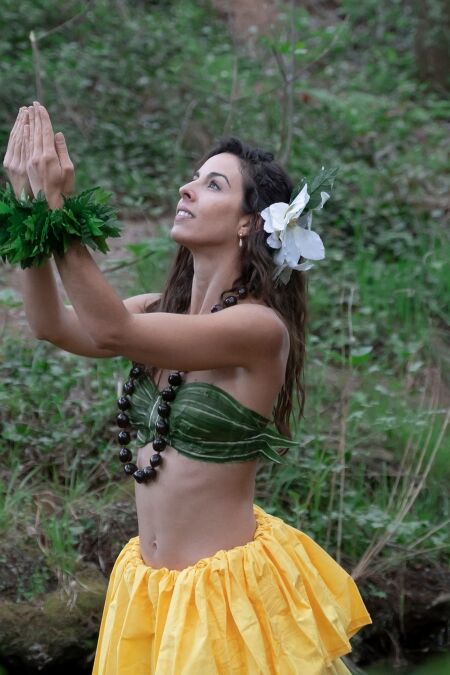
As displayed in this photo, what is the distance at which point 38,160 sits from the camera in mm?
2201

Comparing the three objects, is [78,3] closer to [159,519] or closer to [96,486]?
A: [96,486]

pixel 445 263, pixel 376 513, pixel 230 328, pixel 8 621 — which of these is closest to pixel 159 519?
pixel 230 328

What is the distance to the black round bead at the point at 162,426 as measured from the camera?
260 cm

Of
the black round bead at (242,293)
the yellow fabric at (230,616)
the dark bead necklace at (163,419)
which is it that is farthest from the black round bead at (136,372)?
the yellow fabric at (230,616)

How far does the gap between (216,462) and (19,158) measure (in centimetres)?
86

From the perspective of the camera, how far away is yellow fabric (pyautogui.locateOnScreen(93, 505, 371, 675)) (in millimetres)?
2434

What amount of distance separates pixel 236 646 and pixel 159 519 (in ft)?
1.21

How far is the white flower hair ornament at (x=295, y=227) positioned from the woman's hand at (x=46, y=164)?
1.87 feet

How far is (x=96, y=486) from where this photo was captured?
14.7 feet

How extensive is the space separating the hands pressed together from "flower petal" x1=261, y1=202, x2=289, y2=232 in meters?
0.54

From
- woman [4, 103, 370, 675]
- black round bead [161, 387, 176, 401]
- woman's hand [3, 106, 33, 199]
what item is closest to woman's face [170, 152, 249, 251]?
woman [4, 103, 370, 675]

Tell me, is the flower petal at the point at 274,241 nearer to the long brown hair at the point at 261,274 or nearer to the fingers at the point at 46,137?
the long brown hair at the point at 261,274

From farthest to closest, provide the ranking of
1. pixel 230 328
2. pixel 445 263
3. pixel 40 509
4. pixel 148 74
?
pixel 148 74 < pixel 445 263 < pixel 40 509 < pixel 230 328

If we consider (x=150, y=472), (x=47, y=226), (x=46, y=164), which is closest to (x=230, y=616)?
(x=150, y=472)
